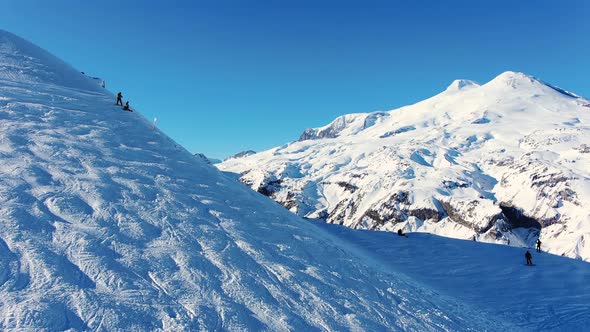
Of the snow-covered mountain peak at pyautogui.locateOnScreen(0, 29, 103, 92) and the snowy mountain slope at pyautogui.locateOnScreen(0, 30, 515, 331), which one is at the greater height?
the snow-covered mountain peak at pyautogui.locateOnScreen(0, 29, 103, 92)

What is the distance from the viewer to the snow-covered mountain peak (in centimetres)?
3450

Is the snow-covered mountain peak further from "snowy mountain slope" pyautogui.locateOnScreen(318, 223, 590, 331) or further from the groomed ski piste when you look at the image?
"snowy mountain slope" pyautogui.locateOnScreen(318, 223, 590, 331)

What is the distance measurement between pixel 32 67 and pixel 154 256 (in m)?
31.9

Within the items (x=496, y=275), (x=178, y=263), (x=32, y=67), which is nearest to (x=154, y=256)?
Answer: (x=178, y=263)

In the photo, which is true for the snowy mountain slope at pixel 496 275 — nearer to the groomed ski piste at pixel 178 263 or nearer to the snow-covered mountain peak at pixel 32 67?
the groomed ski piste at pixel 178 263

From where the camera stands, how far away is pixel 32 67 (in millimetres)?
37219

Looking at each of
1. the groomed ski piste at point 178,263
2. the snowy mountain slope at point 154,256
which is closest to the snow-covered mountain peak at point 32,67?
the groomed ski piste at point 178,263

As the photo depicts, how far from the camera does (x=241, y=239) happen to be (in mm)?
18031

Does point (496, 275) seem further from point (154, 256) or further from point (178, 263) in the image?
point (154, 256)

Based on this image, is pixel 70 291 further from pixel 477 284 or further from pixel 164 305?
pixel 477 284

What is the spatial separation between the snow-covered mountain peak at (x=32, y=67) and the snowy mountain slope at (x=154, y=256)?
10.3 meters

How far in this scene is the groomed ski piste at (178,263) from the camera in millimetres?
12156

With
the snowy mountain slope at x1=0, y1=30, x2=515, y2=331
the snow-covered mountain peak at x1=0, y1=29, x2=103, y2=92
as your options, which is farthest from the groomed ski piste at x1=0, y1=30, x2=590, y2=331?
the snow-covered mountain peak at x1=0, y1=29, x2=103, y2=92

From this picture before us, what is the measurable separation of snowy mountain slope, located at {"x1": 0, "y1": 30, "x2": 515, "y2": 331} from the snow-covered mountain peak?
10.3m
